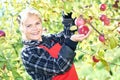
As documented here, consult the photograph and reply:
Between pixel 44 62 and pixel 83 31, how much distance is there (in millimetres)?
355

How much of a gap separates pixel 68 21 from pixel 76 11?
0.36m

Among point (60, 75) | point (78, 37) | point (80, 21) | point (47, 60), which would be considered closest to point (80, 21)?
point (80, 21)

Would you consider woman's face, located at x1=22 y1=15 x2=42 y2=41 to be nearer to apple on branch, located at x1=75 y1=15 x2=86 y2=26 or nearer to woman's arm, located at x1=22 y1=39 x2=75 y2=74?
woman's arm, located at x1=22 y1=39 x2=75 y2=74

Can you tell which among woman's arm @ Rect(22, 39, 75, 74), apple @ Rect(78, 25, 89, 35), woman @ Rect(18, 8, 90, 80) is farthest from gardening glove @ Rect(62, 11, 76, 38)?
apple @ Rect(78, 25, 89, 35)

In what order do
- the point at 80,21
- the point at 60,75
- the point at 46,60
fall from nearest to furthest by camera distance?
the point at 80,21 → the point at 46,60 → the point at 60,75

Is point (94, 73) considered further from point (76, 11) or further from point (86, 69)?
point (76, 11)

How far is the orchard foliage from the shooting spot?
7.49ft

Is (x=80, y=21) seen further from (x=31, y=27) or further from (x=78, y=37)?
(x=31, y=27)

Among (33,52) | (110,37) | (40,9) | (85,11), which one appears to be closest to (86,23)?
(85,11)

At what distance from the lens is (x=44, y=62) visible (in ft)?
7.92

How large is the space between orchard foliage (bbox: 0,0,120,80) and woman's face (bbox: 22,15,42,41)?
0.59 ft

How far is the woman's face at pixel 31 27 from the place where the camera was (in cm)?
261

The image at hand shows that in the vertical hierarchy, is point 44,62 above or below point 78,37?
below

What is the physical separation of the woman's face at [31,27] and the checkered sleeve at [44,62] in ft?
0.53
